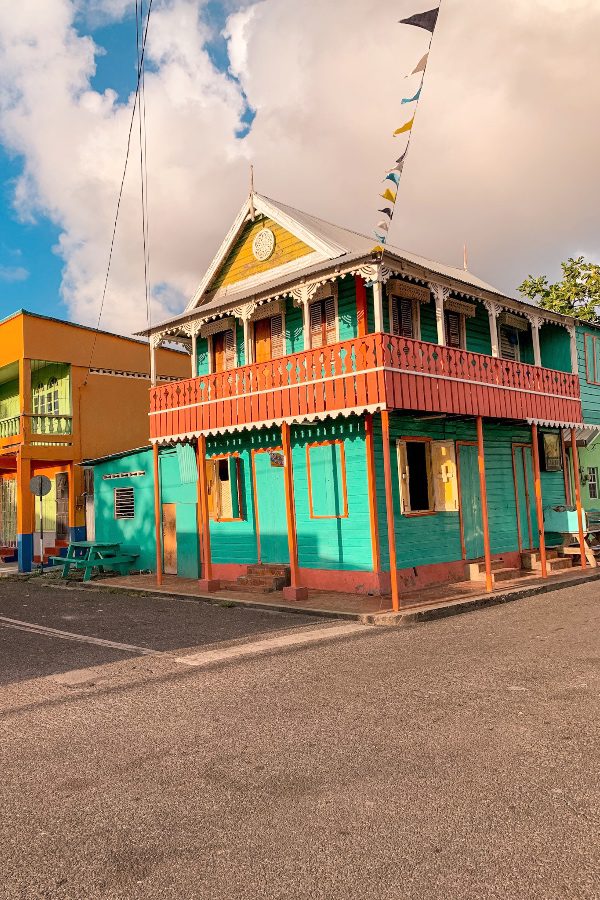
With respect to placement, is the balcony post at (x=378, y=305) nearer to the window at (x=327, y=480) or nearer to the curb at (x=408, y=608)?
the window at (x=327, y=480)

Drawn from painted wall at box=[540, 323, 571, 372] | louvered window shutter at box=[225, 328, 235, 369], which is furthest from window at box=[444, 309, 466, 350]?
louvered window shutter at box=[225, 328, 235, 369]

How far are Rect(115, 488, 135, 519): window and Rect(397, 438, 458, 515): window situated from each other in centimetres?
860

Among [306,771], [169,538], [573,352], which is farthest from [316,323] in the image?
[306,771]

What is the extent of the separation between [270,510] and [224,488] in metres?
1.68

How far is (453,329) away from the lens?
56.4 ft

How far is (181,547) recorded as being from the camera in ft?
61.3

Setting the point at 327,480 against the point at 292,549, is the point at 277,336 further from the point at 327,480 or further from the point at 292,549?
the point at 292,549

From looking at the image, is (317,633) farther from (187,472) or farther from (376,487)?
(187,472)

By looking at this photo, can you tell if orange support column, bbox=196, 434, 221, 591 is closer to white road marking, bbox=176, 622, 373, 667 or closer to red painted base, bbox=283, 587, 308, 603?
red painted base, bbox=283, 587, 308, 603

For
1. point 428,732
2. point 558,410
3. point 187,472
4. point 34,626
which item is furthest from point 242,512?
point 428,732

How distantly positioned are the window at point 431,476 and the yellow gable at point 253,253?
515 cm

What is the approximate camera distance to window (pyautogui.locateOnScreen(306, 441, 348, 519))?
1504 cm

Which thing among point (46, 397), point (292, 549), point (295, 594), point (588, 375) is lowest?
point (295, 594)

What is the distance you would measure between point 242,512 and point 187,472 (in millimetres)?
2051
